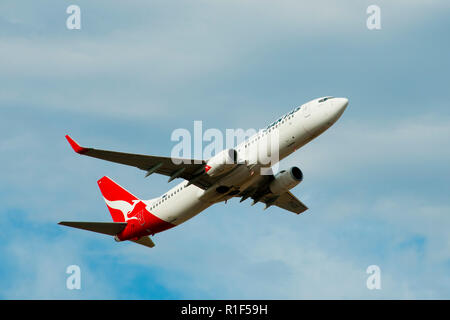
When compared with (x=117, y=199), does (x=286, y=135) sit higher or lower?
higher

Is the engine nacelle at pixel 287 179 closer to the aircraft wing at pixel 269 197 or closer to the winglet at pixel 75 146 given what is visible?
the aircraft wing at pixel 269 197

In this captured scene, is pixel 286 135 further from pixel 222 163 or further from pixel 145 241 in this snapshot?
pixel 145 241

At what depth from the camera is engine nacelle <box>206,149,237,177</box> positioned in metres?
54.4

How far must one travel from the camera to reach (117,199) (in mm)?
69312

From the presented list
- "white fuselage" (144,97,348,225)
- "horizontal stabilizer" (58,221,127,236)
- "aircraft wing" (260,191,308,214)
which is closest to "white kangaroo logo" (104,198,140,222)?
"horizontal stabilizer" (58,221,127,236)

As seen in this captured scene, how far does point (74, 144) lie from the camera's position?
5178 centimetres

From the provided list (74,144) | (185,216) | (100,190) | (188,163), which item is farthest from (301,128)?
(100,190)

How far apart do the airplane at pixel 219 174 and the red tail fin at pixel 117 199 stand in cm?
77

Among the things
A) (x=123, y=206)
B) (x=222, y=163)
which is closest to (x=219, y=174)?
(x=222, y=163)

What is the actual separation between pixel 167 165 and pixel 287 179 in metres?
10.8

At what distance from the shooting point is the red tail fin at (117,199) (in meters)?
67.0

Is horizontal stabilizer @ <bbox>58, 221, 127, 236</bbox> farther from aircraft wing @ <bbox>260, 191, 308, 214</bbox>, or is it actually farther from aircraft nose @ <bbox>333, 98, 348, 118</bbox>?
aircraft nose @ <bbox>333, 98, 348, 118</bbox>

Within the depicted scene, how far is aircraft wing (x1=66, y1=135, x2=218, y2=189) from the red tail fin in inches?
416

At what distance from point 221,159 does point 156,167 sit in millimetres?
5353
